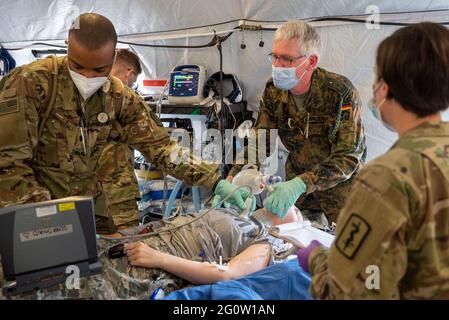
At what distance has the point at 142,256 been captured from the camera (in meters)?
1.55

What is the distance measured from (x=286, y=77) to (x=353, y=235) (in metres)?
1.34

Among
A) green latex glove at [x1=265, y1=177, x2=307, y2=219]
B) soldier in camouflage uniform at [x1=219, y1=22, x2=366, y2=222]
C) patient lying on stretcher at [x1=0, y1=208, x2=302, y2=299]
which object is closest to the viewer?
patient lying on stretcher at [x1=0, y1=208, x2=302, y2=299]

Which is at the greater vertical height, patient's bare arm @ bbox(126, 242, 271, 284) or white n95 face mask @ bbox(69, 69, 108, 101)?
white n95 face mask @ bbox(69, 69, 108, 101)

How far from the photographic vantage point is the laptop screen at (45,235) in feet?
4.10

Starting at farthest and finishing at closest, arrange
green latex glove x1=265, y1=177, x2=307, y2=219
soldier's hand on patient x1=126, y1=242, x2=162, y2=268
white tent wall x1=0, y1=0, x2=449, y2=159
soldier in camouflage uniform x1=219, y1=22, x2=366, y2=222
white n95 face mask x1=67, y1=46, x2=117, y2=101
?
white tent wall x1=0, y1=0, x2=449, y2=159 < soldier in camouflage uniform x1=219, y1=22, x2=366, y2=222 < green latex glove x1=265, y1=177, x2=307, y2=219 < white n95 face mask x1=67, y1=46, x2=117, y2=101 < soldier's hand on patient x1=126, y1=242, x2=162, y2=268

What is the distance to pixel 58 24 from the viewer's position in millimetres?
3986

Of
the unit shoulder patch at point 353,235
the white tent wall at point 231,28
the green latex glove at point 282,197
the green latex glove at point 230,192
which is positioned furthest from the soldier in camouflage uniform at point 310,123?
the unit shoulder patch at point 353,235

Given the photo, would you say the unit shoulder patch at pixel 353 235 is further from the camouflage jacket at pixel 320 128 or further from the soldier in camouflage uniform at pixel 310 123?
the camouflage jacket at pixel 320 128

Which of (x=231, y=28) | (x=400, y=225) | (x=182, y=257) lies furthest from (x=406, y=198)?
(x=231, y=28)

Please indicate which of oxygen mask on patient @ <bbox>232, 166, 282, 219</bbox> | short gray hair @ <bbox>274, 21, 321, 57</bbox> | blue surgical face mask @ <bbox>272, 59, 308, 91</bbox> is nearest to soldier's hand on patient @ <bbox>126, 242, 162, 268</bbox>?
oxygen mask on patient @ <bbox>232, 166, 282, 219</bbox>

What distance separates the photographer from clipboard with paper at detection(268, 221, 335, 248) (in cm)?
175

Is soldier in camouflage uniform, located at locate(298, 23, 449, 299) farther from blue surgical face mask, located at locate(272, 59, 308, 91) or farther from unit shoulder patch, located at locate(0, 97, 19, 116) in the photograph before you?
unit shoulder patch, located at locate(0, 97, 19, 116)

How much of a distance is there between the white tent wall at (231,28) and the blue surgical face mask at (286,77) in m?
0.78

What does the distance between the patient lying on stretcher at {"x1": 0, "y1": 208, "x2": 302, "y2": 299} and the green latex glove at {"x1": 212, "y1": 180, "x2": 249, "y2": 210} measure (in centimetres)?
5
